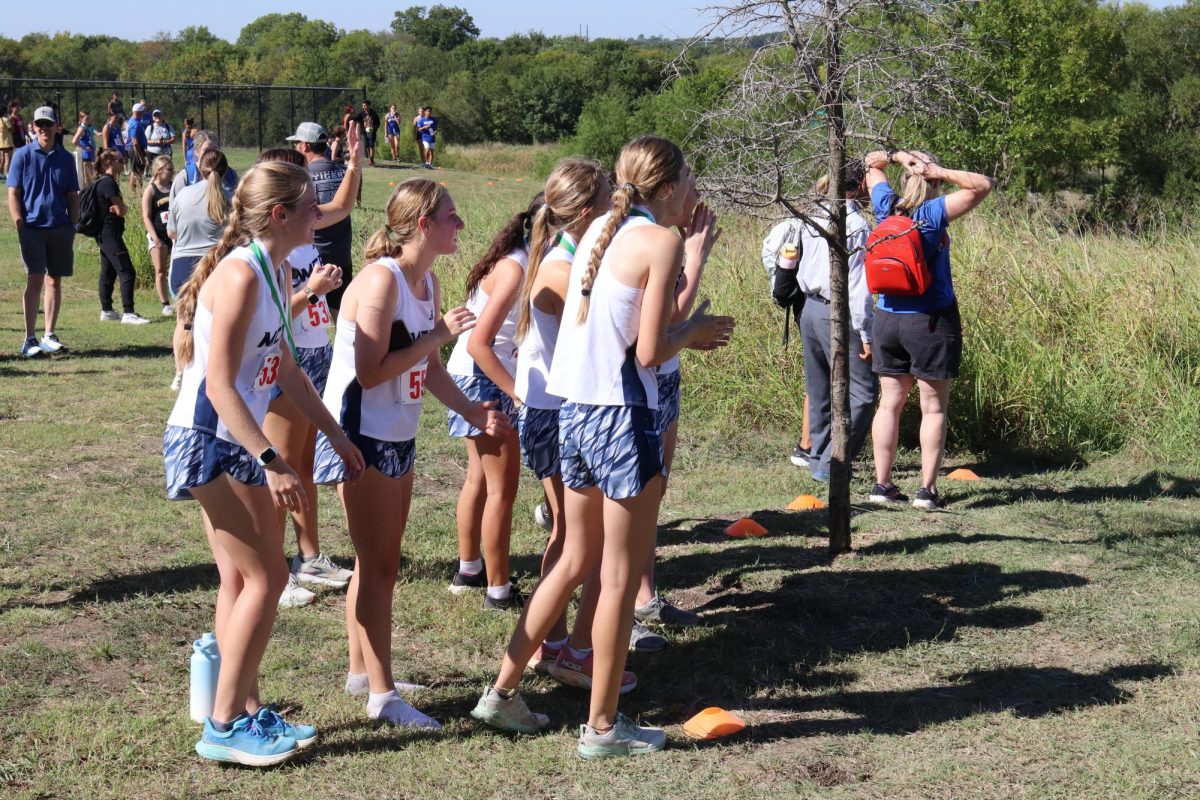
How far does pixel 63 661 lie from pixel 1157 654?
4.08m

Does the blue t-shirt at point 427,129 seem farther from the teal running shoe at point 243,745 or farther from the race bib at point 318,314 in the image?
the teal running shoe at point 243,745

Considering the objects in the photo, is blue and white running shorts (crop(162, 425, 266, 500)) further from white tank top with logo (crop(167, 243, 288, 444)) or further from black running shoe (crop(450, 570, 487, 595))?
black running shoe (crop(450, 570, 487, 595))

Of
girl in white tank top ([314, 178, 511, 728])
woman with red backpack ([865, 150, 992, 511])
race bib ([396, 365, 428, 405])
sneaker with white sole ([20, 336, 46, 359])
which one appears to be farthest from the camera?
sneaker with white sole ([20, 336, 46, 359])

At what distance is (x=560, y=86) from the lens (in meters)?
62.5

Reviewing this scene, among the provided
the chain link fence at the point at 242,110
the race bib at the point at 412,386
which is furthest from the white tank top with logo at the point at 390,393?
the chain link fence at the point at 242,110

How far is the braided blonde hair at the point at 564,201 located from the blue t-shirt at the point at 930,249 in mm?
2343

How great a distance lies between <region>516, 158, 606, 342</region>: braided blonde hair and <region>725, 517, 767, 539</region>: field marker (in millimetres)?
2169

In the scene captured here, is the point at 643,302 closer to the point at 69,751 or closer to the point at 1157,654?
the point at 69,751

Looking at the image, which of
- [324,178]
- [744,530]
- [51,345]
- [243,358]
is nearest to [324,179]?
[324,178]

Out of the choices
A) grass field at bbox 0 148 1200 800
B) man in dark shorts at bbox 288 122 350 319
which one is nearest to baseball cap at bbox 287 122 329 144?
man in dark shorts at bbox 288 122 350 319

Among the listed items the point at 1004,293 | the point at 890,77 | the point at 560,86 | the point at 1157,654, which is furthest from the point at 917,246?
the point at 560,86

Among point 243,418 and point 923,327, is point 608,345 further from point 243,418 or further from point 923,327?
point 923,327

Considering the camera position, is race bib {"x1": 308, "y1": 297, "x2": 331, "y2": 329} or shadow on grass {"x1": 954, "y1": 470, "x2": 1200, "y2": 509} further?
shadow on grass {"x1": 954, "y1": 470, "x2": 1200, "y2": 509}

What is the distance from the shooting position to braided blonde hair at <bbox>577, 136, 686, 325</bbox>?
3.50 metres
